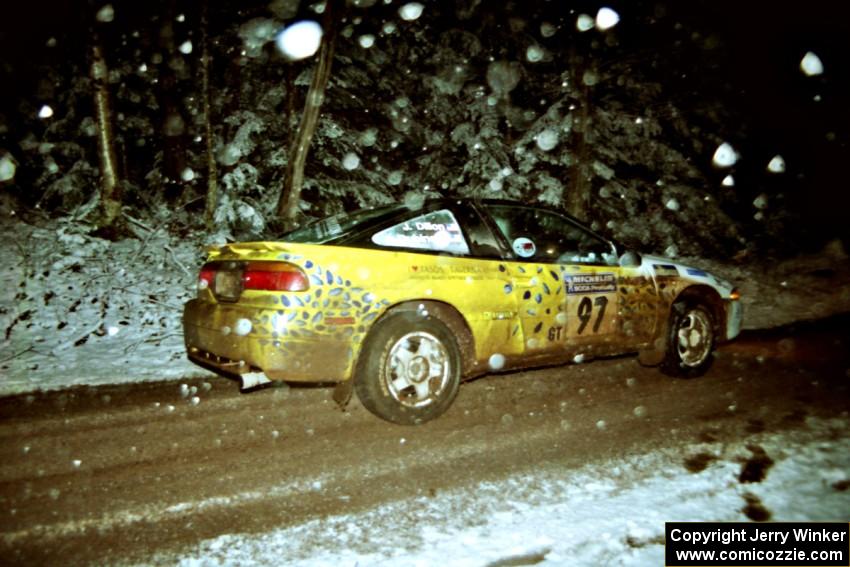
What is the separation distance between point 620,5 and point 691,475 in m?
12.3

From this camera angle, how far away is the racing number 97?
486cm

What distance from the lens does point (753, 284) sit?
1257cm

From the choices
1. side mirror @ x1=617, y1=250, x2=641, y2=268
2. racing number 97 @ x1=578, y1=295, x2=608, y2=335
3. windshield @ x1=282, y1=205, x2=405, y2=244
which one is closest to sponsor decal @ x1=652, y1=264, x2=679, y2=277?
side mirror @ x1=617, y1=250, x2=641, y2=268

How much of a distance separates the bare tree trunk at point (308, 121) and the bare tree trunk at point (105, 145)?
117 inches

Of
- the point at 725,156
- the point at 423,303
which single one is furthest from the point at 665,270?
the point at 725,156

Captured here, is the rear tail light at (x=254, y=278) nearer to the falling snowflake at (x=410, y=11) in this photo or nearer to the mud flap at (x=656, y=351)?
the mud flap at (x=656, y=351)

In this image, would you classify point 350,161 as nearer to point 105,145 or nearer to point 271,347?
point 105,145

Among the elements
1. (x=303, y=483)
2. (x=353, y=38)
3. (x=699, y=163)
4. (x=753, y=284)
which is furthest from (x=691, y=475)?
(x=699, y=163)

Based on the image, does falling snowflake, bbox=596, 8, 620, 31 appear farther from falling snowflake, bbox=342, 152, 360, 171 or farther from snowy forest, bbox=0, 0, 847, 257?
falling snowflake, bbox=342, 152, 360, 171

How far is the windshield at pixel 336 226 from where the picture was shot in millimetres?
4199

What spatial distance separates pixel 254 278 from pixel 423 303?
1.20m

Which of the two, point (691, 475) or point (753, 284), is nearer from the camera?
point (691, 475)

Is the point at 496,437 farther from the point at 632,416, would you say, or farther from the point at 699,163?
the point at 699,163

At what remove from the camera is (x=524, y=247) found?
4.72 meters
